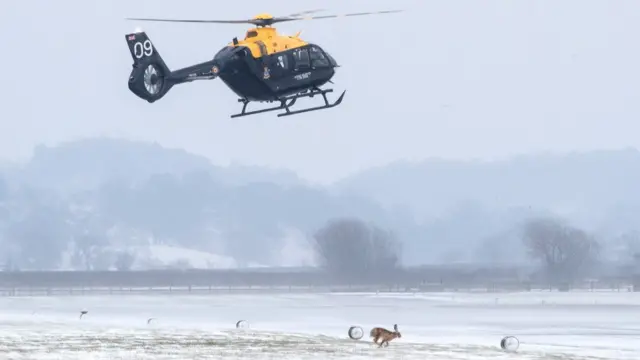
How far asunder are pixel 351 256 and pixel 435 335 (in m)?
108

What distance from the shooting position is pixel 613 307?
301 ft

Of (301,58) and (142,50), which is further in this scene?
(301,58)

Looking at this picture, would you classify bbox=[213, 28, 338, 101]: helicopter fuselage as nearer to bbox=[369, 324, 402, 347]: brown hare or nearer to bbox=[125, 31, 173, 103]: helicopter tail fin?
bbox=[125, 31, 173, 103]: helicopter tail fin

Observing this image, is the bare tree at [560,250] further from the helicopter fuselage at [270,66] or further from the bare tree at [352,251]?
the helicopter fuselage at [270,66]

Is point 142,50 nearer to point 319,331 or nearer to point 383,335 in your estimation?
point 319,331

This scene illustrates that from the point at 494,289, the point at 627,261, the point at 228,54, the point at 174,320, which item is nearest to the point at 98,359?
the point at 228,54

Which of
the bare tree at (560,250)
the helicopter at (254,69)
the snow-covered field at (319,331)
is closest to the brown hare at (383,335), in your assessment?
the snow-covered field at (319,331)

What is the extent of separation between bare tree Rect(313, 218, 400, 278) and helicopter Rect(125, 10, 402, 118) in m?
104

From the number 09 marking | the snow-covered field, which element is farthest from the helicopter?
the snow-covered field

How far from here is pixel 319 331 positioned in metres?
60.8

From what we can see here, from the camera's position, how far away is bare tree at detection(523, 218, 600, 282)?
531 feet

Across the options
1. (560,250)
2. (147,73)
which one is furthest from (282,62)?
(560,250)

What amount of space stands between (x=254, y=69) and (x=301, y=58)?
2.73m

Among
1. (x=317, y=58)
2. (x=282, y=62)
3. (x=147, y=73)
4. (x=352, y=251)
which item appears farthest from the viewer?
(x=352, y=251)
